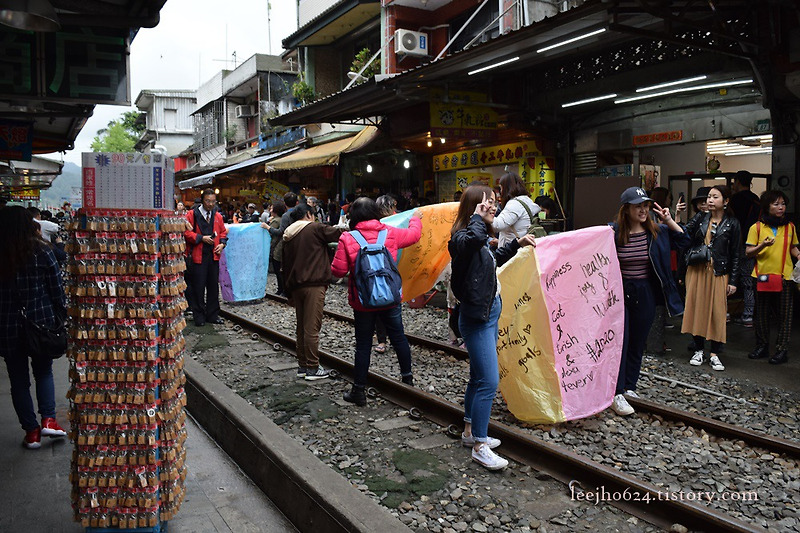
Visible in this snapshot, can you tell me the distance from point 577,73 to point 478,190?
351 inches

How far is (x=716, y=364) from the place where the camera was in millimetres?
7285

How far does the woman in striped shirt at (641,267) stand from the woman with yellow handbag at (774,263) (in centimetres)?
256

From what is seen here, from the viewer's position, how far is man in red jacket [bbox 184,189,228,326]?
10328 millimetres

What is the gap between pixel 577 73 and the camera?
1247 cm

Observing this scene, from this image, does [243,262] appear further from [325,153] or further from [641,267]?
[641,267]

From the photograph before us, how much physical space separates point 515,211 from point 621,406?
7.14ft

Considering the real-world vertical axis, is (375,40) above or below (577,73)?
above

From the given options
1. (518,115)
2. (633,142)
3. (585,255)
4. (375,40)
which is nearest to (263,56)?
(375,40)

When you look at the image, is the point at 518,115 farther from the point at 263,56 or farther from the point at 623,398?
the point at 263,56

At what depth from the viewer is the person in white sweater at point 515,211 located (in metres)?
6.18

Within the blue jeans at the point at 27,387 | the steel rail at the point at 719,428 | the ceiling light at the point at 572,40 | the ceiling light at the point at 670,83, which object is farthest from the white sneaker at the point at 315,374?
the ceiling light at the point at 670,83

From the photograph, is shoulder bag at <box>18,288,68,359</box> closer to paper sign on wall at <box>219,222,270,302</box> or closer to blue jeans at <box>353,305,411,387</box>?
blue jeans at <box>353,305,411,387</box>

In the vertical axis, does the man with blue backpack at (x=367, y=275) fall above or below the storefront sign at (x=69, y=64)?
below

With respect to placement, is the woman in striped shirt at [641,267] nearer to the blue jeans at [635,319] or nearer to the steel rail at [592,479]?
the blue jeans at [635,319]
